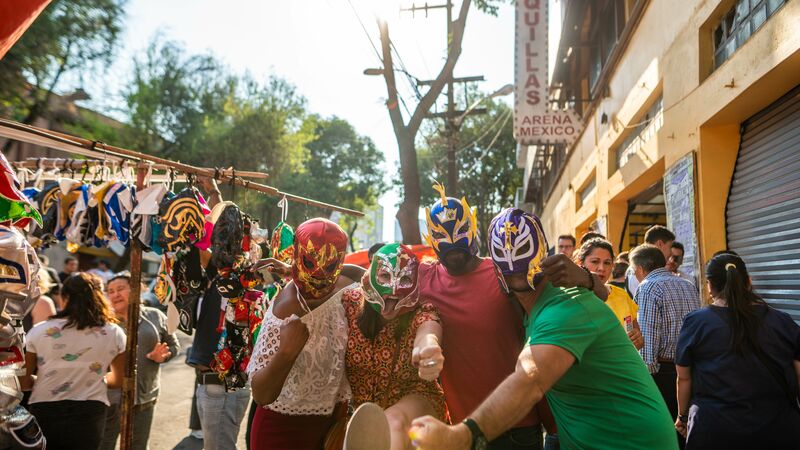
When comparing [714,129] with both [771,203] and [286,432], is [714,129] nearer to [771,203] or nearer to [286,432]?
[771,203]

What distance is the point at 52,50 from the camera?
40.2ft

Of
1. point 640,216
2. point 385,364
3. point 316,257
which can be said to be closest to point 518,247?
point 385,364

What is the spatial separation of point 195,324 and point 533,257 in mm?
3018

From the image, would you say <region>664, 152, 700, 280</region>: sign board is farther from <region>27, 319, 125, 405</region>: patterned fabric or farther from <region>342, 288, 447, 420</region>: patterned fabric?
<region>27, 319, 125, 405</region>: patterned fabric

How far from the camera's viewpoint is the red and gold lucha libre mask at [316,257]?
250 centimetres

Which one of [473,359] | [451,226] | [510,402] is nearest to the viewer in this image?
[510,402]

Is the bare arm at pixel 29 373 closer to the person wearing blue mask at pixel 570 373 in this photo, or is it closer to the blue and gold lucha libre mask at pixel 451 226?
the blue and gold lucha libre mask at pixel 451 226

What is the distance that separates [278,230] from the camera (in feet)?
14.8

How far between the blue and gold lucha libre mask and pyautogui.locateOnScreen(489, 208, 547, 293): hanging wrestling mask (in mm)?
330

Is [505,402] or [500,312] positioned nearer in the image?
[505,402]

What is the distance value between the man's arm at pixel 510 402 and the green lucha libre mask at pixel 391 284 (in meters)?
0.61

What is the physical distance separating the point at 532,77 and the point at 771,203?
24.7 feet

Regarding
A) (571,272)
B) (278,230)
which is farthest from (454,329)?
(278,230)

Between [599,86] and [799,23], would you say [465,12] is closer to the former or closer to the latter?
[599,86]
